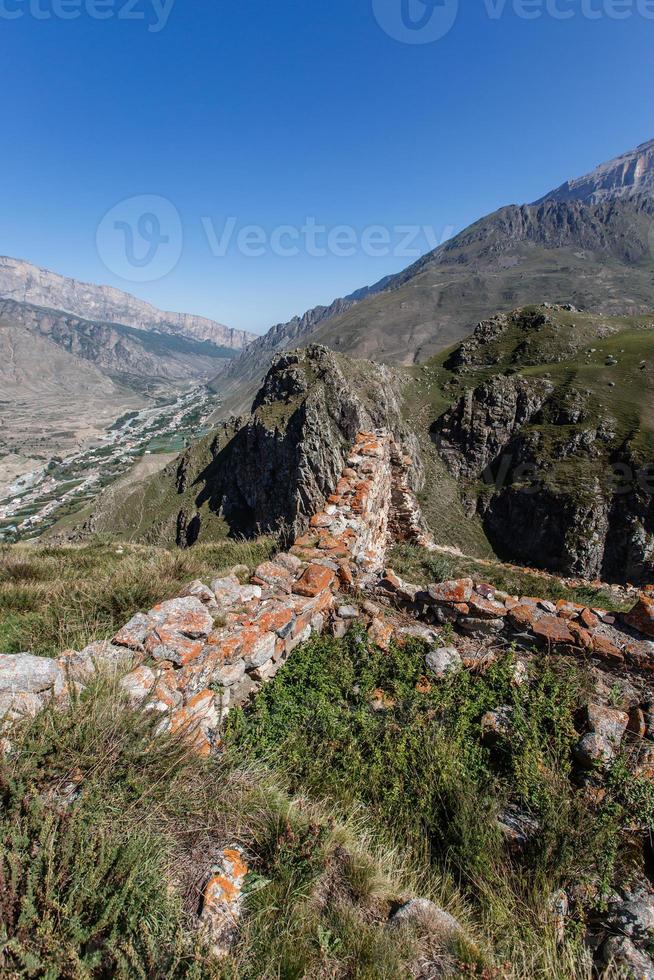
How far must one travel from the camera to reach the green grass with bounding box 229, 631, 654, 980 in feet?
9.39

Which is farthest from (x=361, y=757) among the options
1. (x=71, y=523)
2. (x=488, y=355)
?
(x=71, y=523)

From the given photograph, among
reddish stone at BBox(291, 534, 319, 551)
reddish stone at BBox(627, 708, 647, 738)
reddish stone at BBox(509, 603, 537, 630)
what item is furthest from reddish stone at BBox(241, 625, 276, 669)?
reddish stone at BBox(627, 708, 647, 738)

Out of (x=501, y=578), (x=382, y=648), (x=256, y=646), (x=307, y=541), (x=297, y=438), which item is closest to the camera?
(x=256, y=646)

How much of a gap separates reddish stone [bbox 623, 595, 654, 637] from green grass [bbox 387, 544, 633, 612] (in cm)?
→ 329

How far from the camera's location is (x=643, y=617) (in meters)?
5.30

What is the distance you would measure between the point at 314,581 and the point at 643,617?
14.3 ft

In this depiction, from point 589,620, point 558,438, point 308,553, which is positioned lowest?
point 308,553

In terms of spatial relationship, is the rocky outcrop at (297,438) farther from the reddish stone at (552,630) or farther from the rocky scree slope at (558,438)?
the reddish stone at (552,630)

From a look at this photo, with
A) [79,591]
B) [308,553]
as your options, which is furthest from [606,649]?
[79,591]

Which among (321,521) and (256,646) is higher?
(321,521)

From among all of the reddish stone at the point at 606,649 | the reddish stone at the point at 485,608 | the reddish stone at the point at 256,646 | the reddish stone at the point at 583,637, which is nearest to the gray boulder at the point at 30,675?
the reddish stone at the point at 256,646

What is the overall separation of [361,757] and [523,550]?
1915 inches

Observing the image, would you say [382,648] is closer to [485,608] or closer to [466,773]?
[485,608]

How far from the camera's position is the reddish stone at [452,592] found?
5.73m
